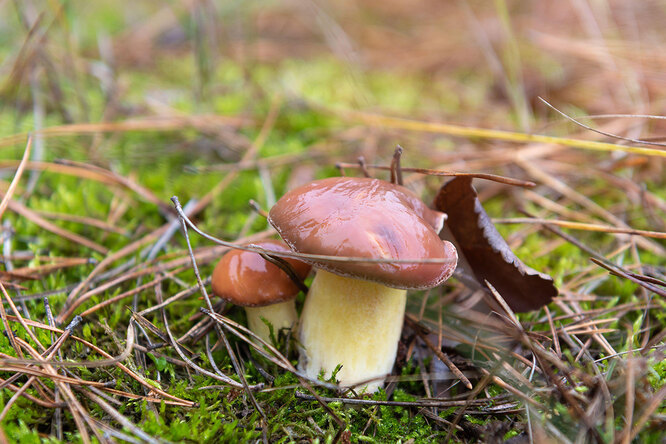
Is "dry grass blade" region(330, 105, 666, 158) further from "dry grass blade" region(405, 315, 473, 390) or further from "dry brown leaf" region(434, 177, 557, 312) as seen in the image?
"dry grass blade" region(405, 315, 473, 390)

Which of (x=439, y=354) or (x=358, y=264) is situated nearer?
(x=358, y=264)

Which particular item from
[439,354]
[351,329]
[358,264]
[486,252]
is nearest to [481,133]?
[486,252]

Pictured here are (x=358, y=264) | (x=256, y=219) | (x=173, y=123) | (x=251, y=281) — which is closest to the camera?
(x=358, y=264)

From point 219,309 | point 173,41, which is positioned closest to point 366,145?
point 219,309

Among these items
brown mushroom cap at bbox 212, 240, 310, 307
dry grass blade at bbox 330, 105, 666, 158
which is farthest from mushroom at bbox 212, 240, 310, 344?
dry grass blade at bbox 330, 105, 666, 158

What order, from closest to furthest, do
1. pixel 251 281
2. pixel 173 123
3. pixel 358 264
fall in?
pixel 358 264 < pixel 251 281 < pixel 173 123

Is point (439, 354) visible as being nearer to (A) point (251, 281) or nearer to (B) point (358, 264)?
(B) point (358, 264)

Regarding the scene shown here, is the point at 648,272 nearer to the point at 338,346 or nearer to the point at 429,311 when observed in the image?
the point at 429,311

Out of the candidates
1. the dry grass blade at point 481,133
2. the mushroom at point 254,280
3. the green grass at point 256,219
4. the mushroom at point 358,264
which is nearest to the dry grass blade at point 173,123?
the green grass at point 256,219
